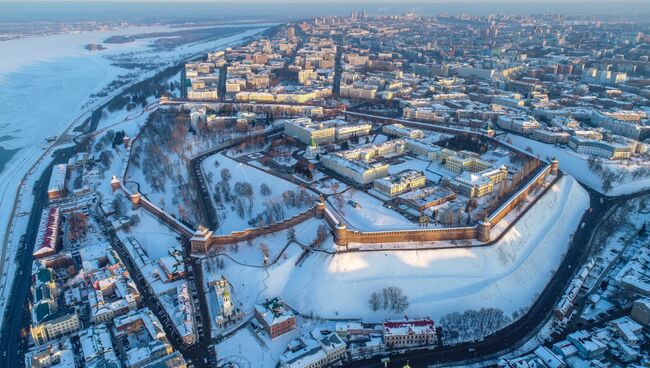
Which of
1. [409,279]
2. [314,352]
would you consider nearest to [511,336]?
[409,279]

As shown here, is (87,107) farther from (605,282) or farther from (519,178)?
(605,282)

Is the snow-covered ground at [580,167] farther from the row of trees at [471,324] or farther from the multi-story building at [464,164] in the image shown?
the row of trees at [471,324]

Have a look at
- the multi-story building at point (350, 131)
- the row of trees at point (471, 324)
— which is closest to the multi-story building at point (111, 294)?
the row of trees at point (471, 324)

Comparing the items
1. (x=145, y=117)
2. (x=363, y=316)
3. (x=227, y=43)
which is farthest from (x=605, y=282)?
(x=227, y=43)

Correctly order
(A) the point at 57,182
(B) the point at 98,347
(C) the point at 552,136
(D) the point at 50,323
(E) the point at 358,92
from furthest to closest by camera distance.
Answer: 1. (E) the point at 358,92
2. (C) the point at 552,136
3. (A) the point at 57,182
4. (D) the point at 50,323
5. (B) the point at 98,347

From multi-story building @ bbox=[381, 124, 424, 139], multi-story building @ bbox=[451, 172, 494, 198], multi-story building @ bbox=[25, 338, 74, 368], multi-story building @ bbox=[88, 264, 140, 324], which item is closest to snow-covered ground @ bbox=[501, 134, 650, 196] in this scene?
multi-story building @ bbox=[381, 124, 424, 139]

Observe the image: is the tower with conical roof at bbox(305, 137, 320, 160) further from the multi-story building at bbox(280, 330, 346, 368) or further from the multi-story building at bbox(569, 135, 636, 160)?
the multi-story building at bbox(569, 135, 636, 160)

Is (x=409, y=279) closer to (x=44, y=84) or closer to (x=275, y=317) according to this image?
(x=275, y=317)
